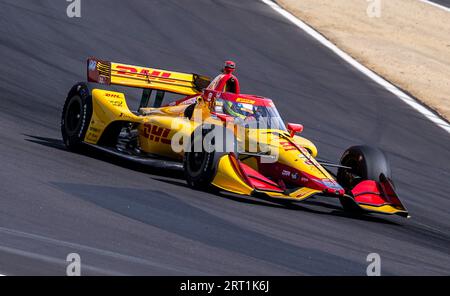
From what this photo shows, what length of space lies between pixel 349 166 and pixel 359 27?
14.2 meters

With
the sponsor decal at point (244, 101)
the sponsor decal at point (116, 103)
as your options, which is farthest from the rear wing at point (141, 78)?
the sponsor decal at point (244, 101)

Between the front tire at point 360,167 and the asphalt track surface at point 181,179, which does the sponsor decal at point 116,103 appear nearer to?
the asphalt track surface at point 181,179

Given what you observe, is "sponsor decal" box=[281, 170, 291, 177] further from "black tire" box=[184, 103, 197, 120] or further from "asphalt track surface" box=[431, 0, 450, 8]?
"asphalt track surface" box=[431, 0, 450, 8]

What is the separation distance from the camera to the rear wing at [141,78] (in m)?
15.4

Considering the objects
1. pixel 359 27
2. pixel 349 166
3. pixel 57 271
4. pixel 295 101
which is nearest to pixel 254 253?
pixel 57 271

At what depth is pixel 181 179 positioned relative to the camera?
13.9m

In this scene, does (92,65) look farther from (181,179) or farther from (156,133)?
(181,179)

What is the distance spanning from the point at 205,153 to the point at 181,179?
1355 millimetres

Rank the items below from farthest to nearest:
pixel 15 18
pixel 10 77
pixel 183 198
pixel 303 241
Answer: pixel 15 18 → pixel 10 77 → pixel 183 198 → pixel 303 241

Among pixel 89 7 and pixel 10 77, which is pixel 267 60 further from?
pixel 10 77

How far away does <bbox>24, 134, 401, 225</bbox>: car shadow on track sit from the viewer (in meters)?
12.9

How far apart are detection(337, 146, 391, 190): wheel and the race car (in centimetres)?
1

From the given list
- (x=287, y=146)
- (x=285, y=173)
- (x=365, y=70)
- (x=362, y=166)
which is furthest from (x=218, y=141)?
(x=365, y=70)

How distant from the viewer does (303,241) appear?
35.3 feet
